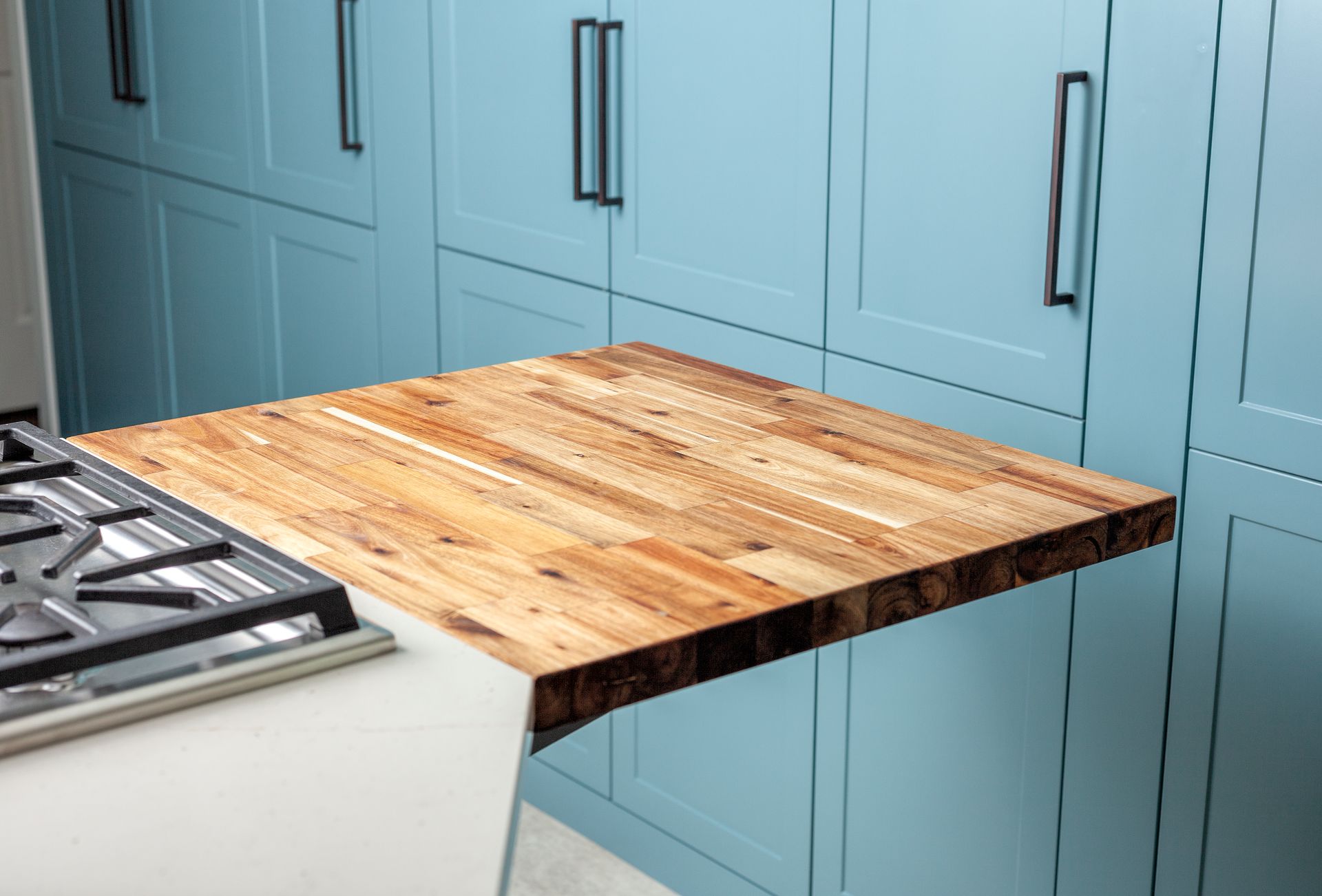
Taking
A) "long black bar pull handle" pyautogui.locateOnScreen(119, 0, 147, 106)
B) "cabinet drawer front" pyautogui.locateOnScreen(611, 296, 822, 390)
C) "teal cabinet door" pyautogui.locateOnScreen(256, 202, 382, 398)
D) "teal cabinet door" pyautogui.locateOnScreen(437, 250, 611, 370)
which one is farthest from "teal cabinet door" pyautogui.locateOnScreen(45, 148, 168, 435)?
"cabinet drawer front" pyautogui.locateOnScreen(611, 296, 822, 390)

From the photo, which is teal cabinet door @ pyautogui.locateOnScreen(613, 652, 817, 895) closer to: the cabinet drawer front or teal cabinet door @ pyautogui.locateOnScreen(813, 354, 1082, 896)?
teal cabinet door @ pyautogui.locateOnScreen(813, 354, 1082, 896)

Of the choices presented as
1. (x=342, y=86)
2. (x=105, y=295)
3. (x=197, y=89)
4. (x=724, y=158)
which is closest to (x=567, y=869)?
(x=724, y=158)

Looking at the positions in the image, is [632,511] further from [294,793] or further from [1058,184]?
[1058,184]

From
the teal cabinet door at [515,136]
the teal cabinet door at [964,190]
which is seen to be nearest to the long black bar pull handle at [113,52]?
the teal cabinet door at [515,136]

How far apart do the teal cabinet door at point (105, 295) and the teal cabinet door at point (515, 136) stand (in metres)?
1.24

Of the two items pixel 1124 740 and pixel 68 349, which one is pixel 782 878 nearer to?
pixel 1124 740

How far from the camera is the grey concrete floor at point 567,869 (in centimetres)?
244

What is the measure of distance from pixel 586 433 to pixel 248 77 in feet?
6.35

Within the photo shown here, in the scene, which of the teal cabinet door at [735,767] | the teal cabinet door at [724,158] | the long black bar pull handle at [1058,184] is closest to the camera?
the long black bar pull handle at [1058,184]

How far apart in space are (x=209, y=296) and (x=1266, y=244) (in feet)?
8.10

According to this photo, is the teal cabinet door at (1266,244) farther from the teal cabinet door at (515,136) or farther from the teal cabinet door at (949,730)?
the teal cabinet door at (515,136)

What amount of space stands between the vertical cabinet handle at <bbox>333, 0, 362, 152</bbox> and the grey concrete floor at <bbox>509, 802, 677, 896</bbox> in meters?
1.30

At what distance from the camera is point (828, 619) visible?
1072 mm

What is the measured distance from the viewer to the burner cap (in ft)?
3.16
